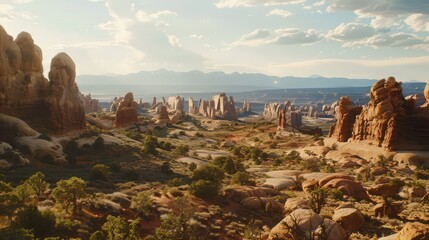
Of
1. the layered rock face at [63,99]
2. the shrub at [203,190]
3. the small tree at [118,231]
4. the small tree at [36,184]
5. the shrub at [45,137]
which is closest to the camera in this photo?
the small tree at [118,231]

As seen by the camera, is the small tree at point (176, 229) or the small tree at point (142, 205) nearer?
the small tree at point (176, 229)

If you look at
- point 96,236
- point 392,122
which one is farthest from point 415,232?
point 392,122

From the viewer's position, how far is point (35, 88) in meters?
59.4

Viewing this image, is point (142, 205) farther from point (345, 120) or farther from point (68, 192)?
point (345, 120)

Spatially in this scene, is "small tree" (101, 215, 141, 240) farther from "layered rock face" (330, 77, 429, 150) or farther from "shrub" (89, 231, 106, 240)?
"layered rock face" (330, 77, 429, 150)

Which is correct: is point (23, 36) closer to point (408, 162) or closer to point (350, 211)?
point (350, 211)

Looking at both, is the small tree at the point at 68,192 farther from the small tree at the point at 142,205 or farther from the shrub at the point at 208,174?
the shrub at the point at 208,174

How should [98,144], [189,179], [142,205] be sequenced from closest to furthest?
[142,205] → [189,179] → [98,144]

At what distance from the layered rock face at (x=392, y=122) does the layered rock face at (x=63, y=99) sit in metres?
55.5

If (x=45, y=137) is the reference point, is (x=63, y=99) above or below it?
above

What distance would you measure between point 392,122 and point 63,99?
192 feet

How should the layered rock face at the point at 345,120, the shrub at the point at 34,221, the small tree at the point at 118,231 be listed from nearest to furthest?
1. the small tree at the point at 118,231
2. the shrub at the point at 34,221
3. the layered rock face at the point at 345,120

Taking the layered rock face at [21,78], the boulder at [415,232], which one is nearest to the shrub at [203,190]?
the boulder at [415,232]

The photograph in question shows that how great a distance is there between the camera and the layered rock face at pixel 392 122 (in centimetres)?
5888
